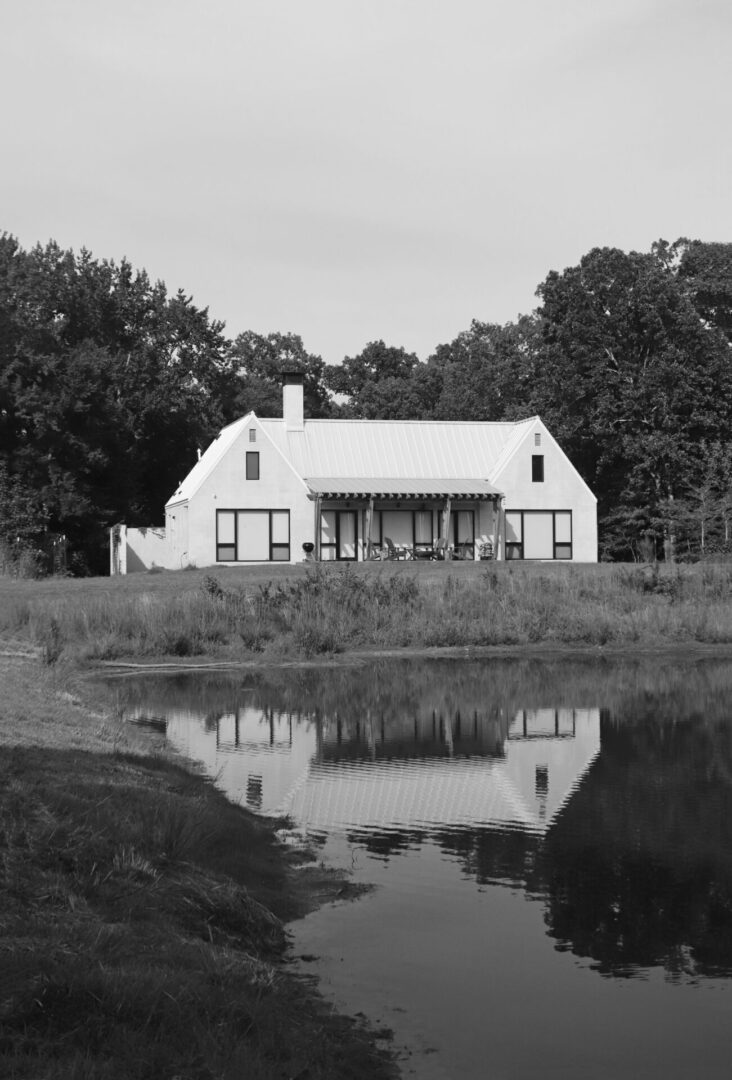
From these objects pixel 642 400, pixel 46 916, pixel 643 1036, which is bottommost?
pixel 643 1036

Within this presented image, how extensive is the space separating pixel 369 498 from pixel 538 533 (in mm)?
7656

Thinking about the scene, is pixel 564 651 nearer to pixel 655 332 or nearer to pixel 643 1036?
pixel 643 1036

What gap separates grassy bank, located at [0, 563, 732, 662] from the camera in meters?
28.3

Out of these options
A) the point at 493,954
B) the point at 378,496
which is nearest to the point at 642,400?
the point at 378,496

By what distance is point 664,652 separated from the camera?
29.1 m

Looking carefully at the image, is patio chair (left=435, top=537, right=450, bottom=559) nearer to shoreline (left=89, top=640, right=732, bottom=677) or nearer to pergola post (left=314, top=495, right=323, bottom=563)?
pergola post (left=314, top=495, right=323, bottom=563)

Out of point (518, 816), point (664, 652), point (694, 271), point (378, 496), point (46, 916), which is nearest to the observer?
point (46, 916)

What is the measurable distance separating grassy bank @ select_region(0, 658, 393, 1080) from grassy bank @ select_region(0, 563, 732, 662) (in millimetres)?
16437

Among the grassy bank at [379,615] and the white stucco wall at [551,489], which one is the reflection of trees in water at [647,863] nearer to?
the grassy bank at [379,615]

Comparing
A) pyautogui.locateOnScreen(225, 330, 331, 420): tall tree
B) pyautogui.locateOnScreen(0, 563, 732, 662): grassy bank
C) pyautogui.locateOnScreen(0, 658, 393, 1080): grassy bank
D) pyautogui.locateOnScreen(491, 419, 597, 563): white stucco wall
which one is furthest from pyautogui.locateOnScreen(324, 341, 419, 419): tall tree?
pyautogui.locateOnScreen(0, 658, 393, 1080): grassy bank

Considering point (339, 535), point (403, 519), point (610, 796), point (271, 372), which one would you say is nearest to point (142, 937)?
point (610, 796)

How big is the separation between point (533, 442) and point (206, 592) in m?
25.4

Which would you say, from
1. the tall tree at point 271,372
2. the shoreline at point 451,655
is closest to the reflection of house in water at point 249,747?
the shoreline at point 451,655

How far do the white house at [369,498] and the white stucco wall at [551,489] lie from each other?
1.6 inches
